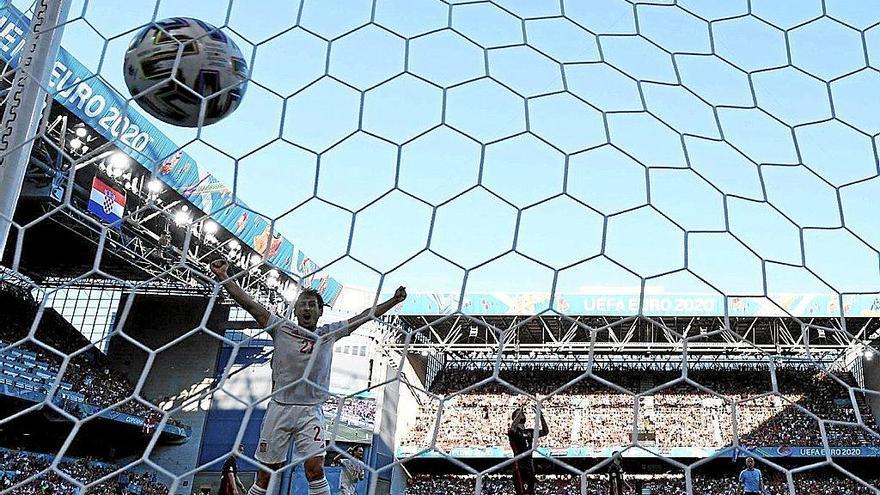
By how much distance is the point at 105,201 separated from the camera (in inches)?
387

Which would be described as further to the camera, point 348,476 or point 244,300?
point 348,476

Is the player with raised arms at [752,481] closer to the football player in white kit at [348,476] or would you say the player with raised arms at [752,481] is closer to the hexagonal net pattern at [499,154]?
the football player in white kit at [348,476]

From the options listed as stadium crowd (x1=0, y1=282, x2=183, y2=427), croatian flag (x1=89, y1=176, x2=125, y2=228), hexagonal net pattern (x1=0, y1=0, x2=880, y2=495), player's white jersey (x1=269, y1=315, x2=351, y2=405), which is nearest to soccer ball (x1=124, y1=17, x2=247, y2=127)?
hexagonal net pattern (x1=0, y1=0, x2=880, y2=495)

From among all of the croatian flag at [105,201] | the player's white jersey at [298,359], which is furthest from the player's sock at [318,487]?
the croatian flag at [105,201]

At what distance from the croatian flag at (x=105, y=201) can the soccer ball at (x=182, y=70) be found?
751 cm

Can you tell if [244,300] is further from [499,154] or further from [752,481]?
[752,481]

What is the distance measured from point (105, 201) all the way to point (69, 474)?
3.45 meters

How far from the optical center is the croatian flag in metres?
9.52

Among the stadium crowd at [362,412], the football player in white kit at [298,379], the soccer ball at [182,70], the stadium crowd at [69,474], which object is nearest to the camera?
the football player in white kit at [298,379]

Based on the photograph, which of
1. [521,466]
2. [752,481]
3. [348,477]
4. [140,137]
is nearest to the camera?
[521,466]

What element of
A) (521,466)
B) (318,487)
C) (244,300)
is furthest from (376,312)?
(521,466)

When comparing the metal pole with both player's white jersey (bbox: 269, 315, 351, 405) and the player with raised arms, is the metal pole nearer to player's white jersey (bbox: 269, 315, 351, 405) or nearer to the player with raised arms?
player's white jersey (bbox: 269, 315, 351, 405)

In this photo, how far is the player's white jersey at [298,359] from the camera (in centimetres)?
235

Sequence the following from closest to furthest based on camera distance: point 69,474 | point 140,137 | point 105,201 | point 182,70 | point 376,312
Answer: point 376,312, point 182,70, point 140,137, point 69,474, point 105,201
